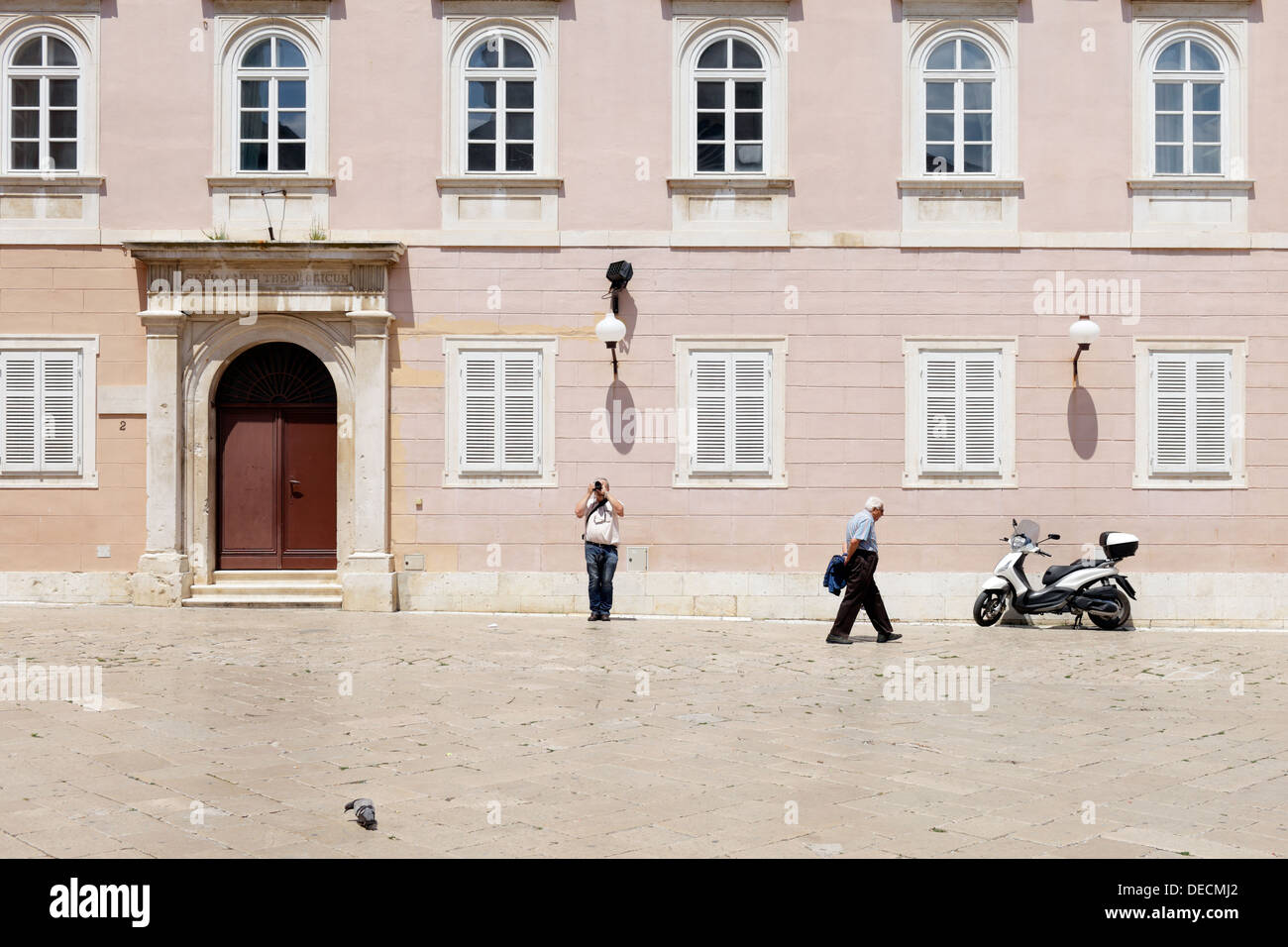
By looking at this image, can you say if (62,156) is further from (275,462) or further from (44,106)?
(275,462)

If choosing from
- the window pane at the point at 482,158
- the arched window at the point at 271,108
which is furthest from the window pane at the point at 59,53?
the window pane at the point at 482,158

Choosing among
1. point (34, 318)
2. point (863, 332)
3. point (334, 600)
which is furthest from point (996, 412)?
point (34, 318)

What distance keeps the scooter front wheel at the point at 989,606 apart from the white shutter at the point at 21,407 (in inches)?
450

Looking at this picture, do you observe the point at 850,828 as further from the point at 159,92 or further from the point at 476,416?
the point at 159,92

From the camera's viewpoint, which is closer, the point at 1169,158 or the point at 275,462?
the point at 1169,158

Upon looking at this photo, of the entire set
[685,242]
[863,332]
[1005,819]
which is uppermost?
[685,242]

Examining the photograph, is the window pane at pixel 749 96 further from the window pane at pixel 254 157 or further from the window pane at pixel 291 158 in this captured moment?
the window pane at pixel 254 157

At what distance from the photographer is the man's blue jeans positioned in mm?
14930

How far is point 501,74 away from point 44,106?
5.58m

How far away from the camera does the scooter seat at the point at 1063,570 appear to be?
49.7 feet

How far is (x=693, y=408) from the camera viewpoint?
1591cm

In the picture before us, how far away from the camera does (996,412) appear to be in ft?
52.3

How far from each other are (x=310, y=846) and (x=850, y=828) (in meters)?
2.42

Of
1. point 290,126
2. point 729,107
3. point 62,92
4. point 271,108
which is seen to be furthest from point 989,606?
point 62,92
